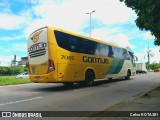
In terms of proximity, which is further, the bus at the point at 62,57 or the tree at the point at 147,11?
the bus at the point at 62,57

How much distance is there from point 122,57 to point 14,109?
60.2ft

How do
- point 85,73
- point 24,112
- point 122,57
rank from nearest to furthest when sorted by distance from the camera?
point 24,112, point 85,73, point 122,57

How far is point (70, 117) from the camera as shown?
9.09 meters

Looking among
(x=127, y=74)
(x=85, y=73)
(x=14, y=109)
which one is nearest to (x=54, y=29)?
(x=85, y=73)

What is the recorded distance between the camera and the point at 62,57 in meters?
17.6

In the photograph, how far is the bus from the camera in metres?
17.2

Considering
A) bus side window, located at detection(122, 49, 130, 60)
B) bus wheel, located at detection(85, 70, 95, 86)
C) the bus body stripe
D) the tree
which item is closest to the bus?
bus wheel, located at detection(85, 70, 95, 86)

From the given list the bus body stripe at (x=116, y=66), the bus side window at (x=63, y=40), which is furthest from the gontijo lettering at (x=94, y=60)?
the bus side window at (x=63, y=40)

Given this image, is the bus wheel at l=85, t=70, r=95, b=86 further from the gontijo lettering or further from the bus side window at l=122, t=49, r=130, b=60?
the bus side window at l=122, t=49, r=130, b=60

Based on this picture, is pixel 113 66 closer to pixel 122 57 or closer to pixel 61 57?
pixel 122 57

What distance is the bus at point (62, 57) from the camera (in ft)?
56.3

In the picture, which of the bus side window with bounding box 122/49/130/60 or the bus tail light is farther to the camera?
the bus side window with bounding box 122/49/130/60

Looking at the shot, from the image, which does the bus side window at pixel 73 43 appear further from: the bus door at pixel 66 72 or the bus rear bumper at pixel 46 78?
the bus rear bumper at pixel 46 78

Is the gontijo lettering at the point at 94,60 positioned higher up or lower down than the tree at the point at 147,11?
lower down
